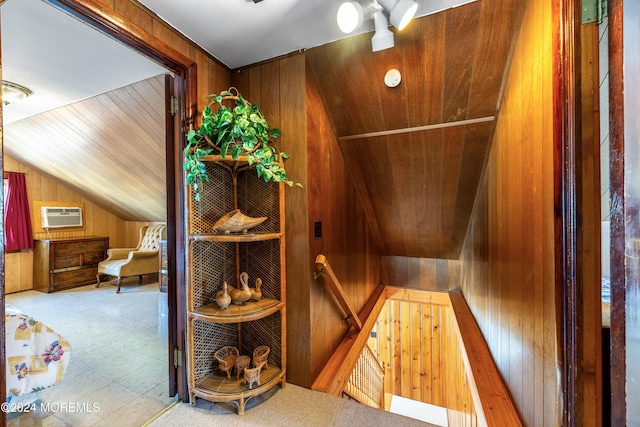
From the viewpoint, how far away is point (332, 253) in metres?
2.01

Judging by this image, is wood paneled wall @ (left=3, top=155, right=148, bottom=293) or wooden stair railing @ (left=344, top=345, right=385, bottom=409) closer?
wooden stair railing @ (left=344, top=345, right=385, bottom=409)

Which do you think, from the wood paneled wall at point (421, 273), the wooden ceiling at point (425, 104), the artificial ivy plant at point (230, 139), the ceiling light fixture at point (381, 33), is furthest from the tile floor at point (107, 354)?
the wood paneled wall at point (421, 273)

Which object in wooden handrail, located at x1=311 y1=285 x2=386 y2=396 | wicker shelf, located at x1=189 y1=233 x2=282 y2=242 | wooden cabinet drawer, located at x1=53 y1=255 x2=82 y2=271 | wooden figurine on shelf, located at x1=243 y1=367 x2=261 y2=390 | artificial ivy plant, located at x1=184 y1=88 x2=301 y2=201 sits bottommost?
wooden handrail, located at x1=311 y1=285 x2=386 y2=396

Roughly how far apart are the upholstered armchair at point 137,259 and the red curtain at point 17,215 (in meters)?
1.06

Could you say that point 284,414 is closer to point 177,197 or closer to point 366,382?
point 177,197

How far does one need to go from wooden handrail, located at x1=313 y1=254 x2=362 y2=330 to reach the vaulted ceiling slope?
1.85 meters

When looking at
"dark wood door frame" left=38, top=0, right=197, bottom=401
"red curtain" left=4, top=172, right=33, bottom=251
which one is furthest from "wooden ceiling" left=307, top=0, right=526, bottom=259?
"red curtain" left=4, top=172, right=33, bottom=251

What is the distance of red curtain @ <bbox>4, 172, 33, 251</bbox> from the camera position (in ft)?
12.6

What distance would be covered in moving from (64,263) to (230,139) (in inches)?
186

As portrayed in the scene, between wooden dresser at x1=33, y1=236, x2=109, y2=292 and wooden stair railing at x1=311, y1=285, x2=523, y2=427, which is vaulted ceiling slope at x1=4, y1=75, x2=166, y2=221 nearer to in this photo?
wooden dresser at x1=33, y1=236, x2=109, y2=292

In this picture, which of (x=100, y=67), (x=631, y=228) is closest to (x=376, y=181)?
(x=631, y=228)

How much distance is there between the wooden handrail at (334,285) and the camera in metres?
1.68

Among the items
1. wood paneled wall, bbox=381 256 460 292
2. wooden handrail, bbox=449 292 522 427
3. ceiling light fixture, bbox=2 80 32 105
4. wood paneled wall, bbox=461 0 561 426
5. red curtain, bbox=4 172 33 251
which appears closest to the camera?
wood paneled wall, bbox=461 0 561 426

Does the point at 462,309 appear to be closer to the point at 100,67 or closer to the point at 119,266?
the point at 100,67
